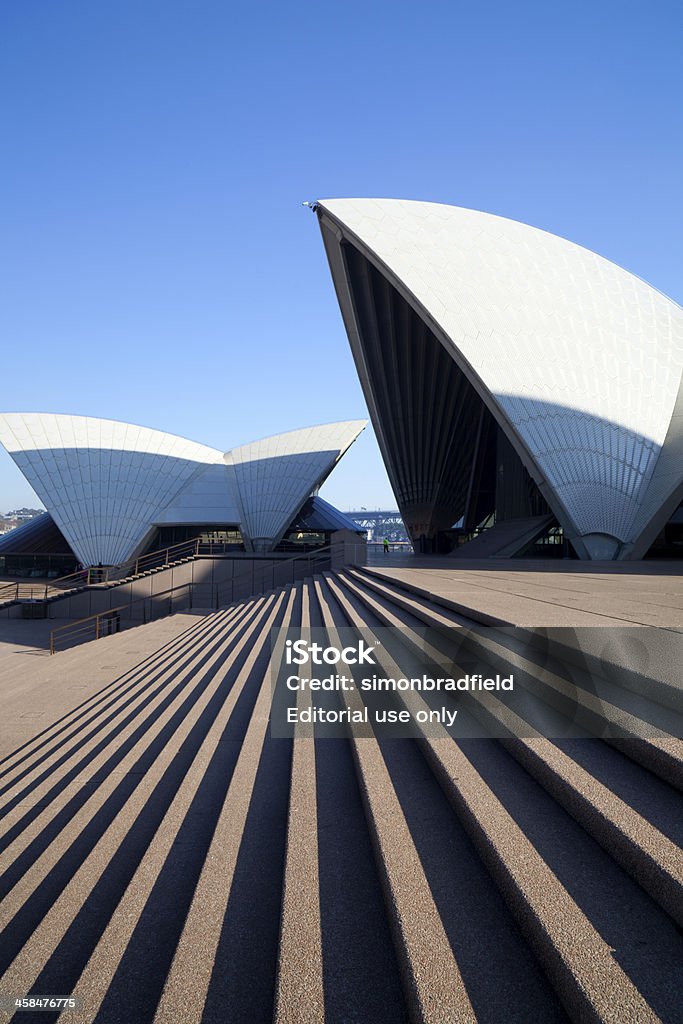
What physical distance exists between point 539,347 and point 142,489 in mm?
22959

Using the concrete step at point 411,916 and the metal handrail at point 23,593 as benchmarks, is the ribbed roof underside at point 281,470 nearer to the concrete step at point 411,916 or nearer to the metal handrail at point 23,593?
the metal handrail at point 23,593

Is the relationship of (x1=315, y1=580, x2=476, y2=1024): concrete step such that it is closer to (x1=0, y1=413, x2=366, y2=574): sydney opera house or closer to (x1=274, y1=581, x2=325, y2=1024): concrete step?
(x1=274, y1=581, x2=325, y2=1024): concrete step

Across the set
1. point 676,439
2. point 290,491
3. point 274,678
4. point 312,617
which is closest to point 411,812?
point 274,678

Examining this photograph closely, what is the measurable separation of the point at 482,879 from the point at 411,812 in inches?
22.0

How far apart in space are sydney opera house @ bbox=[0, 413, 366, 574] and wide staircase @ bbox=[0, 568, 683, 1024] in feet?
94.5

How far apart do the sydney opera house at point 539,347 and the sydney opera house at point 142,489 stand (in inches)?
288

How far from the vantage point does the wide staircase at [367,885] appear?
6.09 ft

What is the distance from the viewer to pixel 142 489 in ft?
109

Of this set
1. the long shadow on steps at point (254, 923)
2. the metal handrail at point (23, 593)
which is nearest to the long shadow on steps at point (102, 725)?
the long shadow on steps at point (254, 923)

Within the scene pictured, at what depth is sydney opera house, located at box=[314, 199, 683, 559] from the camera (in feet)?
62.7

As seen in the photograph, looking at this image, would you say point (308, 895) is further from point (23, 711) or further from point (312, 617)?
point (23, 711)

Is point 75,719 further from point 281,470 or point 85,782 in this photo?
point 281,470
